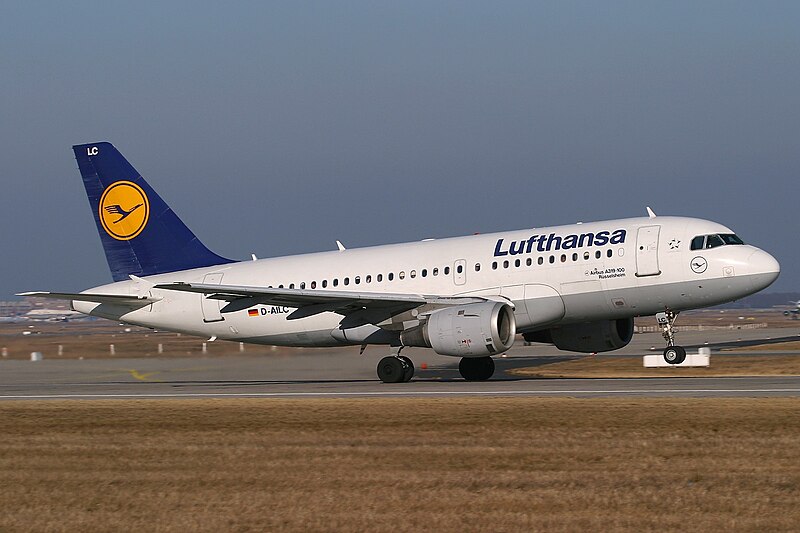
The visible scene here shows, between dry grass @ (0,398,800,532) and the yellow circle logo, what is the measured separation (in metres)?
16.7

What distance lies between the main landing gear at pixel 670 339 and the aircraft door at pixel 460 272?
571 cm

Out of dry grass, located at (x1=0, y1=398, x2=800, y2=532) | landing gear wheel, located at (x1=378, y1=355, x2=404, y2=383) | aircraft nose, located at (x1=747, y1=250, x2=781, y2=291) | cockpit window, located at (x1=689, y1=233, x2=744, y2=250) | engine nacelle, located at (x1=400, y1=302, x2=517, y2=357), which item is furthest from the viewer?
landing gear wheel, located at (x1=378, y1=355, x2=404, y2=383)

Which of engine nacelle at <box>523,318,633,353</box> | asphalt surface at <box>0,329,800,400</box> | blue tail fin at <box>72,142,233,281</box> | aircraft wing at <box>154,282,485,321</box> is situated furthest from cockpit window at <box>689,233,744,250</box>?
blue tail fin at <box>72,142,233,281</box>

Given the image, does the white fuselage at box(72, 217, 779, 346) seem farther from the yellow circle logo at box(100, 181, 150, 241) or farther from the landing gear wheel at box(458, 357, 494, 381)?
the yellow circle logo at box(100, 181, 150, 241)

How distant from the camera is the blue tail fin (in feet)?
128

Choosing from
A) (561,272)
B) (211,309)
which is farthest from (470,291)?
(211,309)

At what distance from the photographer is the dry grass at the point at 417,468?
1222 centimetres

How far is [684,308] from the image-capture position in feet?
106

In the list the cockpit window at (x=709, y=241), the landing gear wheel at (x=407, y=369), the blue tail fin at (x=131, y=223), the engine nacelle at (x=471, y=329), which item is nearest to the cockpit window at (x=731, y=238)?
the cockpit window at (x=709, y=241)

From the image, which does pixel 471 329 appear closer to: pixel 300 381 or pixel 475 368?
pixel 475 368

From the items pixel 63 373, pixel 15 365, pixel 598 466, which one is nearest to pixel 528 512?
pixel 598 466

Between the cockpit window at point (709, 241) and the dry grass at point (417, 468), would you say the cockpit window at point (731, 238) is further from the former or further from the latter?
the dry grass at point (417, 468)

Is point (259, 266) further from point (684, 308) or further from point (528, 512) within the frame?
point (528, 512)

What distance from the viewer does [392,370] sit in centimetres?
3297
